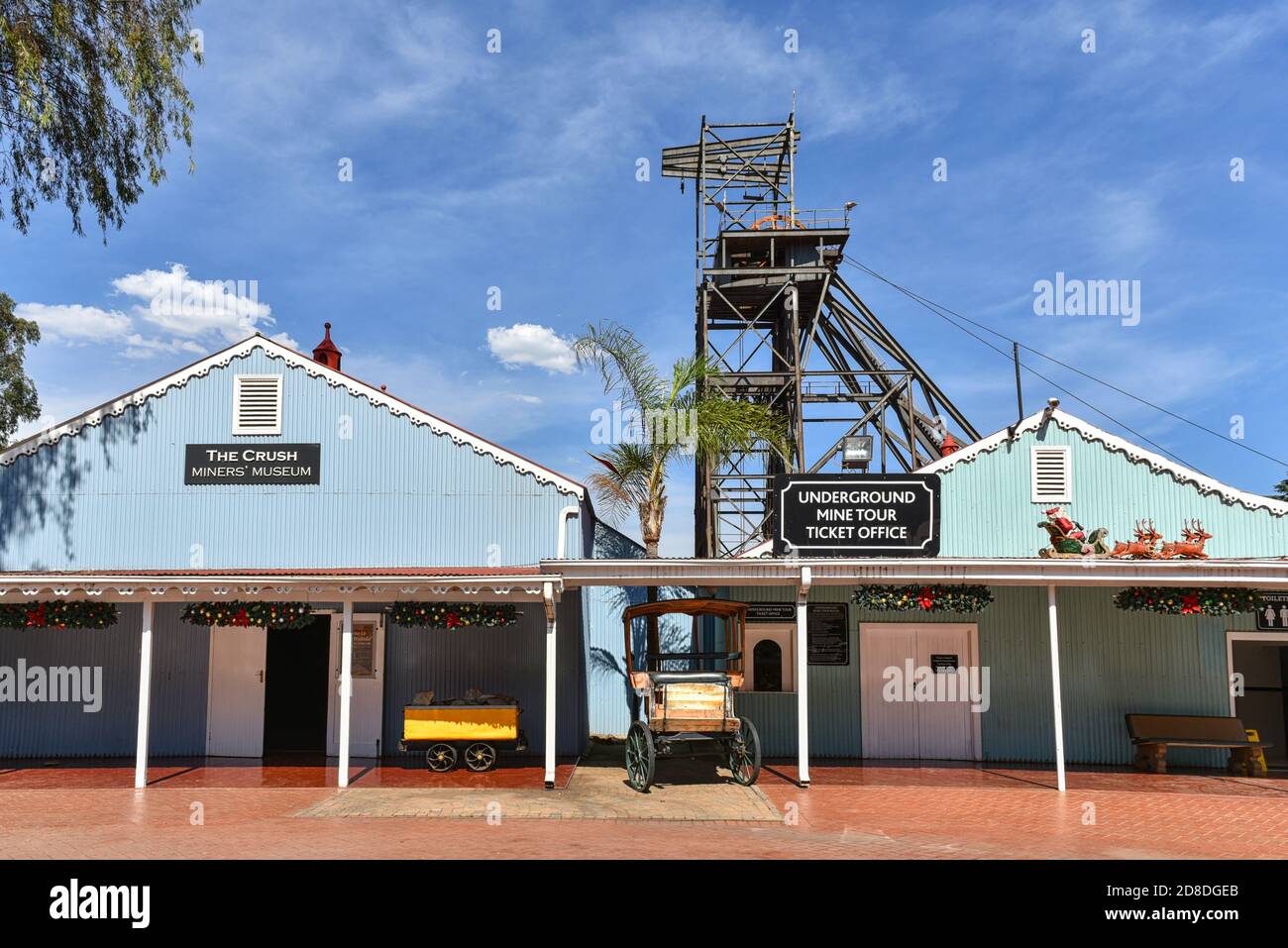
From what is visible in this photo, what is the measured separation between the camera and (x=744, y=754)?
472 inches

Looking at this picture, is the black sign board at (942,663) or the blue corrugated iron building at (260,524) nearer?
the blue corrugated iron building at (260,524)

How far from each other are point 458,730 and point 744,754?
370 centimetres

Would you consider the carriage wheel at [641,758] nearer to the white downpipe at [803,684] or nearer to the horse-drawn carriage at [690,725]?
the horse-drawn carriage at [690,725]

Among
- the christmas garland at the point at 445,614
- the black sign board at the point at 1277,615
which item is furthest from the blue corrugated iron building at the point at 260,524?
the black sign board at the point at 1277,615

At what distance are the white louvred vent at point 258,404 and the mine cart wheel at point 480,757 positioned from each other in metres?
5.75

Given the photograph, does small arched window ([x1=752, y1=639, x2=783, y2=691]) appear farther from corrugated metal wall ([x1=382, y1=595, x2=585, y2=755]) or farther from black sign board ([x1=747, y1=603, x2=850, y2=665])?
corrugated metal wall ([x1=382, y1=595, x2=585, y2=755])

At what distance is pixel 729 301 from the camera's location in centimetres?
2495

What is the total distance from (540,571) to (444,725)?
8.45ft

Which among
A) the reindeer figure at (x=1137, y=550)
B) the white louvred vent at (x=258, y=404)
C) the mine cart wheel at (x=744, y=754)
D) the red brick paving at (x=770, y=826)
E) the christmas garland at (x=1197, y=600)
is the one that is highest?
the white louvred vent at (x=258, y=404)

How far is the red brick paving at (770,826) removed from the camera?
840cm

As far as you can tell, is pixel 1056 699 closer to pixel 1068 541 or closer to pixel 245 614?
pixel 1068 541

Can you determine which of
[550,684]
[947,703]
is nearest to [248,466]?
[550,684]

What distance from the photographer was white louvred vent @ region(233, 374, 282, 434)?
15.0m

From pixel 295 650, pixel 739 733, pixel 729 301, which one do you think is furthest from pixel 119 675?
pixel 729 301
